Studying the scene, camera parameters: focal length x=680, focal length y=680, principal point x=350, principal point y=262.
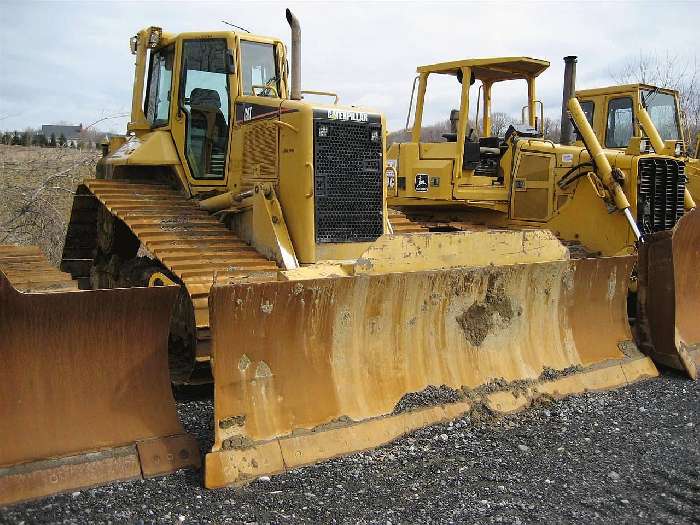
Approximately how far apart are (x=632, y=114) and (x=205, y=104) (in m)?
6.92

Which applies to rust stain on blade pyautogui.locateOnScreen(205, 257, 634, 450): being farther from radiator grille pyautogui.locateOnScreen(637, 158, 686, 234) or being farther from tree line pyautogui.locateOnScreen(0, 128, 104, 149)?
tree line pyautogui.locateOnScreen(0, 128, 104, 149)

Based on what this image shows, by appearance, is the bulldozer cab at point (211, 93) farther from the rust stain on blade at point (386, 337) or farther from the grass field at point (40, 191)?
the grass field at point (40, 191)

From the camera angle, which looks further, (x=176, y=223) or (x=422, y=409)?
(x=176, y=223)

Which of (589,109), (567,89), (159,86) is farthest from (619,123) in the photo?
(159,86)

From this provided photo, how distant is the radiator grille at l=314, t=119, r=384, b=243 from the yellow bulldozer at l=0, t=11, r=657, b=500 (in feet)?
0.05

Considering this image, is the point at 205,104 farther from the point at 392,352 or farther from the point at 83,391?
the point at 83,391

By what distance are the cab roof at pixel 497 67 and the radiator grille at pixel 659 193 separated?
1.97 meters

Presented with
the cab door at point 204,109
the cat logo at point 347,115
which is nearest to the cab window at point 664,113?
the cat logo at point 347,115

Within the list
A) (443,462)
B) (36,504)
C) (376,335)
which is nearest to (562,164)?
(376,335)

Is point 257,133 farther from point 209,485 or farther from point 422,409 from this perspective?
point 209,485

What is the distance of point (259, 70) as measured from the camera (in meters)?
6.37

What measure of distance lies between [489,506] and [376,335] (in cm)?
140

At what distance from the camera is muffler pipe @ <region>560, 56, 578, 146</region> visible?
9.95m

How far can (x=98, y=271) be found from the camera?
712 centimetres
